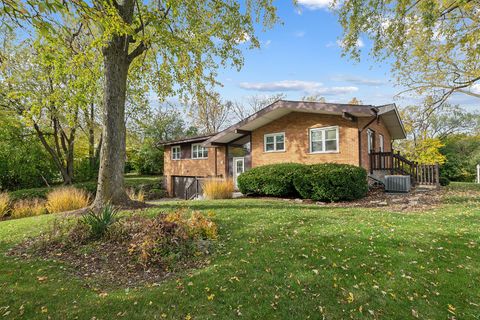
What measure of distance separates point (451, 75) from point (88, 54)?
795 inches

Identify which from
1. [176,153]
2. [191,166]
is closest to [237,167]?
[191,166]

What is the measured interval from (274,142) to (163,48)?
8346 mm

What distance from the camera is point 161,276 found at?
12.7ft

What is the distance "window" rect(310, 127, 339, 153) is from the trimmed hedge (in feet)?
7.29

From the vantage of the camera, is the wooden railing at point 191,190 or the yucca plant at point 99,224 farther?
the wooden railing at point 191,190

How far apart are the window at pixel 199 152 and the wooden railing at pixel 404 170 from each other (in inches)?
474

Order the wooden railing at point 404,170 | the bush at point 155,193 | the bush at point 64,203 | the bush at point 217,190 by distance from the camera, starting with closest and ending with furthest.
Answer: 1. the bush at point 64,203
2. the bush at point 217,190
3. the wooden railing at point 404,170
4. the bush at point 155,193

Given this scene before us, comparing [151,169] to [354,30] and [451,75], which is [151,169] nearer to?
[354,30]

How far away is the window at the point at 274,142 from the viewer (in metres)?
15.5

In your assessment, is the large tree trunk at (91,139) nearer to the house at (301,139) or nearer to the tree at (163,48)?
the house at (301,139)

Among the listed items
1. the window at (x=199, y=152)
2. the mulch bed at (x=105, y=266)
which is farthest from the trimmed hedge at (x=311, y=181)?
the window at (x=199, y=152)

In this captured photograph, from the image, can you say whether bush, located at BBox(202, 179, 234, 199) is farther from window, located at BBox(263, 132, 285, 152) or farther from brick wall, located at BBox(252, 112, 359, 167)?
window, located at BBox(263, 132, 285, 152)

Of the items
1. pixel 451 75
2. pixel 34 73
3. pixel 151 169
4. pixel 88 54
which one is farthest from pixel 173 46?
pixel 151 169

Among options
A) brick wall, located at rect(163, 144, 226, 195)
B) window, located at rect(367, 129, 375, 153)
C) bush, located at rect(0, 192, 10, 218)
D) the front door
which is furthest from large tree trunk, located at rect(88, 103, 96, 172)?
window, located at rect(367, 129, 375, 153)
